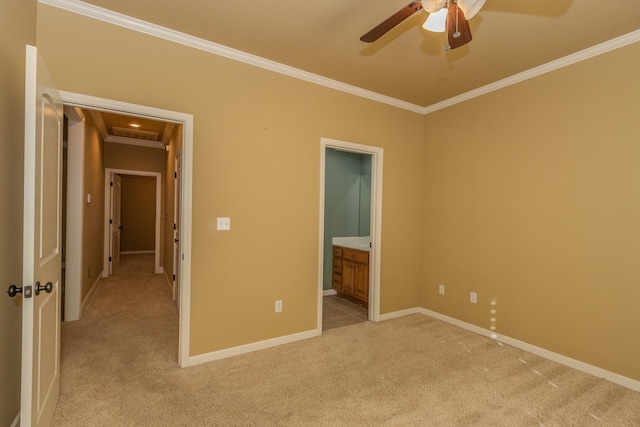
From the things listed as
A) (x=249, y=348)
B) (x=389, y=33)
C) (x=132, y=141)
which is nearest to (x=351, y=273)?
(x=249, y=348)

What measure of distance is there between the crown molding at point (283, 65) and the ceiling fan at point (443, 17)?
1.51 metres

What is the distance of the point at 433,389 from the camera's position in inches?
93.7

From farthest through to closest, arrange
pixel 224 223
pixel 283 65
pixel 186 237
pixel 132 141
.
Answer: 1. pixel 132 141
2. pixel 283 65
3. pixel 224 223
4. pixel 186 237

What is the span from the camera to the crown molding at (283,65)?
229cm

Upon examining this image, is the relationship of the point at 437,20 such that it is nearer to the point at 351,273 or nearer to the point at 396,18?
the point at 396,18

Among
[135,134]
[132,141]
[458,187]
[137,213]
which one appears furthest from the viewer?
[137,213]

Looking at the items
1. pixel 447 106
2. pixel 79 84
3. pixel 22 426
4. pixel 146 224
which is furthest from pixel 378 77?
pixel 146 224

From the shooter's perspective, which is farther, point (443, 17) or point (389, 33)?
point (389, 33)

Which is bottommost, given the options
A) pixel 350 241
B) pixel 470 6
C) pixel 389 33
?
pixel 350 241

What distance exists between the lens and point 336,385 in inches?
95.0

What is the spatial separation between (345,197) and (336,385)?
10.9 feet

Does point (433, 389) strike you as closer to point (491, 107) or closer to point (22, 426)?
point (22, 426)

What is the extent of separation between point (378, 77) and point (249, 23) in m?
1.47

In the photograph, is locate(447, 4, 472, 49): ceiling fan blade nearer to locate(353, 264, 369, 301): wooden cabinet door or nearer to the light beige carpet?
the light beige carpet
